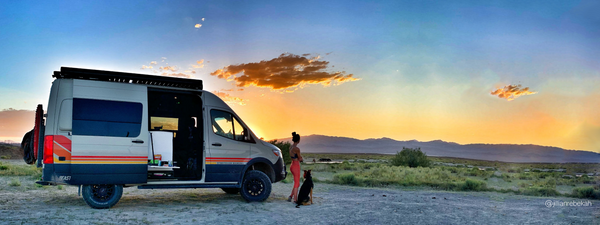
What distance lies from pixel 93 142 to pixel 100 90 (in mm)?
1167

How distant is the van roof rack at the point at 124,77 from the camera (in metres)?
9.30

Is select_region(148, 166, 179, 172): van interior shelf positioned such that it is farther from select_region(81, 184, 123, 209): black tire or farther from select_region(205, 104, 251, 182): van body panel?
select_region(205, 104, 251, 182): van body panel

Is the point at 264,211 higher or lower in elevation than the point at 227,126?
lower

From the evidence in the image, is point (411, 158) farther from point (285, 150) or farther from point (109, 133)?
point (109, 133)

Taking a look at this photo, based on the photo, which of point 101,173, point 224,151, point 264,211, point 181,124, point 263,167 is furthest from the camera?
point 181,124

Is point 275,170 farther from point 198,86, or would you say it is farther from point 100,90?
point 100,90

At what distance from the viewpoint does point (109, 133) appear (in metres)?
9.55

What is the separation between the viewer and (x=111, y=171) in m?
9.57

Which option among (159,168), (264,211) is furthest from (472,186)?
(159,168)

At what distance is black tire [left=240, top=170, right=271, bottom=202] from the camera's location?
11.3 meters

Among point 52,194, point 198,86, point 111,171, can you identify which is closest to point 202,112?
point 198,86

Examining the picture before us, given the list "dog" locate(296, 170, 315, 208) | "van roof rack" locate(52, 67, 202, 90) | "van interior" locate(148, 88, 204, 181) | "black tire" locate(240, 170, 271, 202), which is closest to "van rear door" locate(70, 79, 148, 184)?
"van roof rack" locate(52, 67, 202, 90)

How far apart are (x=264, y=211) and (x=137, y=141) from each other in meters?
3.36

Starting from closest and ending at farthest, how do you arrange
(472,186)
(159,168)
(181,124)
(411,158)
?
1. (159,168)
2. (181,124)
3. (472,186)
4. (411,158)
